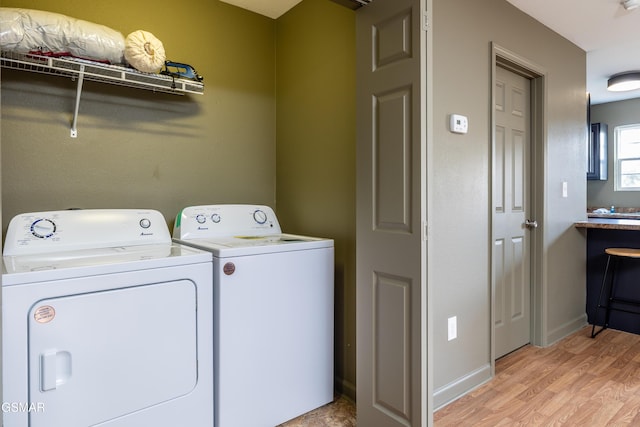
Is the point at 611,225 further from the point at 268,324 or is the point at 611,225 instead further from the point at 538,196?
the point at 268,324

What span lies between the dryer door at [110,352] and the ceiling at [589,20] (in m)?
1.96

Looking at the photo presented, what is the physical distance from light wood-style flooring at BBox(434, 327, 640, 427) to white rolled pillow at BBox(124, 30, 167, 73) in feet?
7.46

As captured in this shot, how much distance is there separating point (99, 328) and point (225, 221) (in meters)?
1.02

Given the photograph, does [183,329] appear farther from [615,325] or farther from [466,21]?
[615,325]

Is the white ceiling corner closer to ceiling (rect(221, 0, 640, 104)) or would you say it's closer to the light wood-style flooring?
ceiling (rect(221, 0, 640, 104))

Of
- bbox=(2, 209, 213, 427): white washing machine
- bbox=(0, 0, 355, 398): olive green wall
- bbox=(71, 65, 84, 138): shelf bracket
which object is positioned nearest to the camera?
bbox=(2, 209, 213, 427): white washing machine

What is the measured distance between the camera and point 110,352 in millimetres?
1422

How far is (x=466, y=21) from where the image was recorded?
2154mm

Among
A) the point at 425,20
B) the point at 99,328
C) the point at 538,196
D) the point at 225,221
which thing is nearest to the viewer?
the point at 99,328

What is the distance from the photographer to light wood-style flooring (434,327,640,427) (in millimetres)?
1934

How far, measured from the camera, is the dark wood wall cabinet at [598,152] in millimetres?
5672

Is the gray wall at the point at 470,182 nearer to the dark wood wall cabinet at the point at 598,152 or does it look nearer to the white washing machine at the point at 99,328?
the white washing machine at the point at 99,328

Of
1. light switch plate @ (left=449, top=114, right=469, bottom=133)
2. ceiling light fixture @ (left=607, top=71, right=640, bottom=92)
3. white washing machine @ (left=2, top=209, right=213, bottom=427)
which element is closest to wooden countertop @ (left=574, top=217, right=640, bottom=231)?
light switch plate @ (left=449, top=114, right=469, bottom=133)

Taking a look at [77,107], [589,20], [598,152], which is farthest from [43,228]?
[598,152]
